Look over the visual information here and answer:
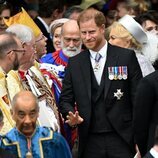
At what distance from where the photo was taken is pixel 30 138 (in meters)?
8.52

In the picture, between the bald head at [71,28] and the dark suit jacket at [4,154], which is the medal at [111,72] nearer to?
the bald head at [71,28]

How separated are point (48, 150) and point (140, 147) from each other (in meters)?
1.11

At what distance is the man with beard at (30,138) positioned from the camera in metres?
8.48

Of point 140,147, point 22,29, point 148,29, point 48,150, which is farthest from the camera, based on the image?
point 148,29

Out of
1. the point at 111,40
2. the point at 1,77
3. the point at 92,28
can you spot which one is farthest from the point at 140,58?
the point at 1,77

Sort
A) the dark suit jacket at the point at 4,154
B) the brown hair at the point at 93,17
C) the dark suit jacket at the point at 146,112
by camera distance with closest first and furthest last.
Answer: the dark suit jacket at the point at 4,154 → the dark suit jacket at the point at 146,112 → the brown hair at the point at 93,17

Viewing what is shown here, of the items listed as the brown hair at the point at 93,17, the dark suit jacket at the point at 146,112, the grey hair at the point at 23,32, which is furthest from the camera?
the grey hair at the point at 23,32

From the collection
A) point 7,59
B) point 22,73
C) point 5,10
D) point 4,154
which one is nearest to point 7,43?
point 7,59

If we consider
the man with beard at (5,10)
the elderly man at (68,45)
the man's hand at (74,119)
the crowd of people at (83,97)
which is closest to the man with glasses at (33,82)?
the crowd of people at (83,97)

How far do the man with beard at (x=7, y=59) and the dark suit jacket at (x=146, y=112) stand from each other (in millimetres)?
1173

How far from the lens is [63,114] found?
1000 centimetres

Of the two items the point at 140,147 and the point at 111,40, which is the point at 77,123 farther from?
the point at 111,40

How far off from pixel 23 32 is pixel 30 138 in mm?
2324

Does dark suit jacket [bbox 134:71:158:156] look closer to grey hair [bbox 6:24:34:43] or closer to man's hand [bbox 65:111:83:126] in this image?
man's hand [bbox 65:111:83:126]
